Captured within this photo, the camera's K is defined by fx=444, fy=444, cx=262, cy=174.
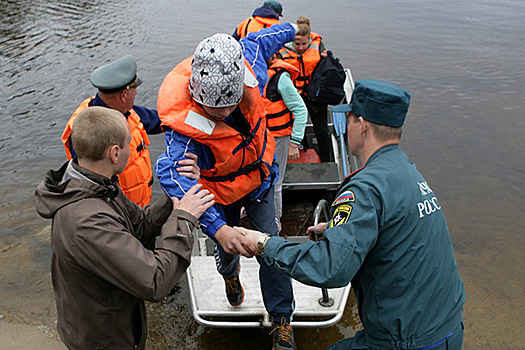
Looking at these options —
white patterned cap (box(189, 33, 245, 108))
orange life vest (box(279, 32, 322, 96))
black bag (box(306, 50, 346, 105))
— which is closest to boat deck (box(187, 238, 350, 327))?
white patterned cap (box(189, 33, 245, 108))

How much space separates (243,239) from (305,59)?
3.43 m

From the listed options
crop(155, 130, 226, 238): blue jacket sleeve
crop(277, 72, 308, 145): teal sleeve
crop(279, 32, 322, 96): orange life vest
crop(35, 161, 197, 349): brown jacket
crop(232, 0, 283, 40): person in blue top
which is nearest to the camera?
crop(35, 161, 197, 349): brown jacket

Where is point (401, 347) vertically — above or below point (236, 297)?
above

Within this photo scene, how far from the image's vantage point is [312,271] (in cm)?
206

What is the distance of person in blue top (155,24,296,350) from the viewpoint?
2.72 metres

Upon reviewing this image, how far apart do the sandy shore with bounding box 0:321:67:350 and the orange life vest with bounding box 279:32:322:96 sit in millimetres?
3916

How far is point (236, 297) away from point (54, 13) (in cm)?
1929

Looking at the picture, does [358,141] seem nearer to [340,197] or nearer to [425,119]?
[340,197]

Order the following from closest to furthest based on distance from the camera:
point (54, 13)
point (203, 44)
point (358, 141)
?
point (358, 141) → point (203, 44) → point (54, 13)

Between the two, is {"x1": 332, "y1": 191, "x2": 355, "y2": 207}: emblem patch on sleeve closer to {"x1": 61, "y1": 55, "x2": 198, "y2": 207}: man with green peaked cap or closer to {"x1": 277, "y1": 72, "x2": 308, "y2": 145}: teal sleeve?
{"x1": 61, "y1": 55, "x2": 198, "y2": 207}: man with green peaked cap

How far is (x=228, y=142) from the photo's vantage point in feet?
9.87

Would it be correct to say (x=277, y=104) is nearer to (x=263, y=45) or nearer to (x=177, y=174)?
(x=263, y=45)

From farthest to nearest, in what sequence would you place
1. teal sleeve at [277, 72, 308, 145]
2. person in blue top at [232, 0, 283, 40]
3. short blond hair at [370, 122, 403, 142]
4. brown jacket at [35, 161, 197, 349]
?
1. person in blue top at [232, 0, 283, 40]
2. teal sleeve at [277, 72, 308, 145]
3. short blond hair at [370, 122, 403, 142]
4. brown jacket at [35, 161, 197, 349]

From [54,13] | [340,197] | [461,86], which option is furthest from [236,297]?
[54,13]
